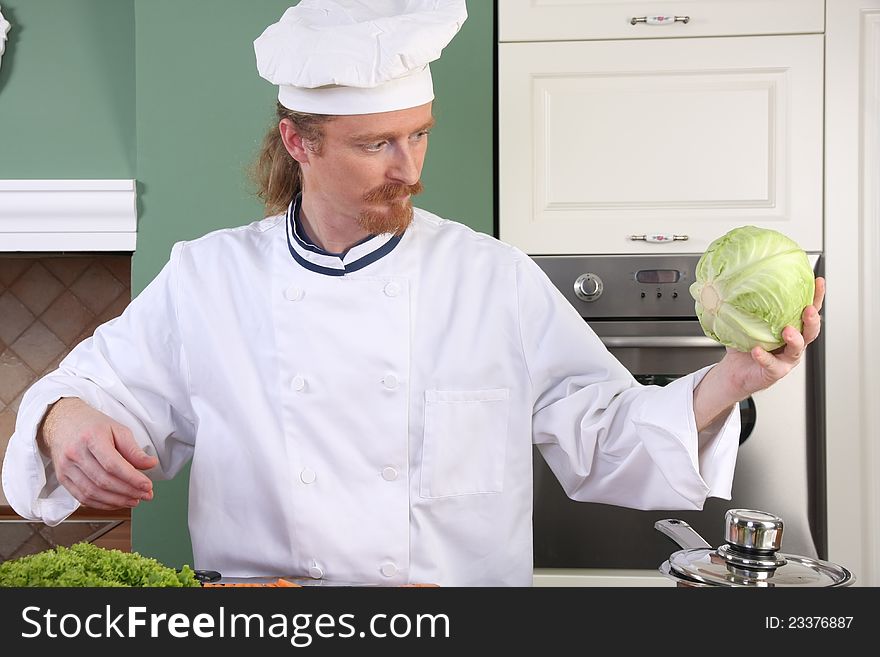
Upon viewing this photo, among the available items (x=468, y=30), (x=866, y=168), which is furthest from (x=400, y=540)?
(x=866, y=168)

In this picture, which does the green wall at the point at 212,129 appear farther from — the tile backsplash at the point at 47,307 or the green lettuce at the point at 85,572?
the green lettuce at the point at 85,572

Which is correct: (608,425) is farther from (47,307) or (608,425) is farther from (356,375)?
(47,307)

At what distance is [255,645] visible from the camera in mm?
565

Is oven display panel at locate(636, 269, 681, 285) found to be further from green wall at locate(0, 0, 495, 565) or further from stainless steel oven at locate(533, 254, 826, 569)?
green wall at locate(0, 0, 495, 565)

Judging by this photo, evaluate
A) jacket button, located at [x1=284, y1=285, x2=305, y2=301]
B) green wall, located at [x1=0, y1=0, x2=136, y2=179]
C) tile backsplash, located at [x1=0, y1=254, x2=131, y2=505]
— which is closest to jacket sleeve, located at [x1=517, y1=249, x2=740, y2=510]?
jacket button, located at [x1=284, y1=285, x2=305, y2=301]

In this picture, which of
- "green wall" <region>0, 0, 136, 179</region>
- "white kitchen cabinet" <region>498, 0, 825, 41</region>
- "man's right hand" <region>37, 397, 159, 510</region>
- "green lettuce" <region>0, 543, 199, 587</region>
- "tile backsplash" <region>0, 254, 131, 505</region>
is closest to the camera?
"green lettuce" <region>0, 543, 199, 587</region>

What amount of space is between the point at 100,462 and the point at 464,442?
1.74ft

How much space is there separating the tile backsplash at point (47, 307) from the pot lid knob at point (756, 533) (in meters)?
1.93

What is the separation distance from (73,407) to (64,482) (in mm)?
109

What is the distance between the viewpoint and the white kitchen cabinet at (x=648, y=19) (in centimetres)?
197

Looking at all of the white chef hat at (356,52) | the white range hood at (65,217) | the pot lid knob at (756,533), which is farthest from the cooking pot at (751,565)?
the white range hood at (65,217)

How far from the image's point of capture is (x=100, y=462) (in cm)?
105

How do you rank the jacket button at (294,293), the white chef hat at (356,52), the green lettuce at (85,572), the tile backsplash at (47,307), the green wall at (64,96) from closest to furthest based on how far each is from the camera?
the green lettuce at (85,572) < the white chef hat at (356,52) < the jacket button at (294,293) < the green wall at (64,96) < the tile backsplash at (47,307)

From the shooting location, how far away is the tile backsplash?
2.40m
